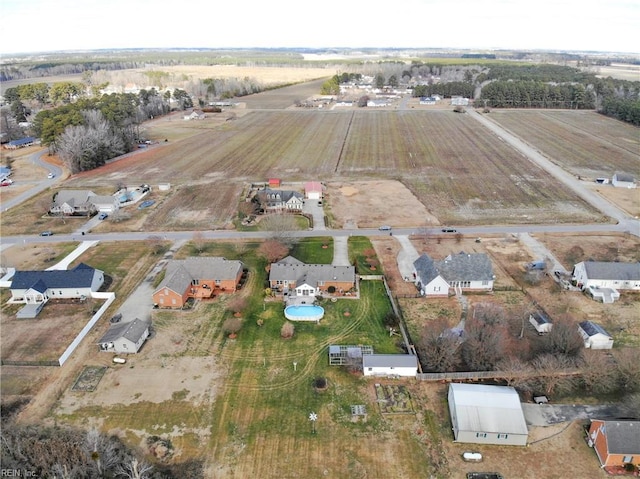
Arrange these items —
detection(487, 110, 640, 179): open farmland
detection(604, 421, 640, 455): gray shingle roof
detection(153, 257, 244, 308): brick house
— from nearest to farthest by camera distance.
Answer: detection(604, 421, 640, 455): gray shingle roof → detection(153, 257, 244, 308): brick house → detection(487, 110, 640, 179): open farmland

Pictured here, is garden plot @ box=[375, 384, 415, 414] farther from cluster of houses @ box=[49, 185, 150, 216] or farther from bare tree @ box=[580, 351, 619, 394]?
cluster of houses @ box=[49, 185, 150, 216]

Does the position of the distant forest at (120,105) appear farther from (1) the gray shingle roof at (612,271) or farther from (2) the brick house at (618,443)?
(2) the brick house at (618,443)

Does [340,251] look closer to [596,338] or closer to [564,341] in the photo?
[564,341]

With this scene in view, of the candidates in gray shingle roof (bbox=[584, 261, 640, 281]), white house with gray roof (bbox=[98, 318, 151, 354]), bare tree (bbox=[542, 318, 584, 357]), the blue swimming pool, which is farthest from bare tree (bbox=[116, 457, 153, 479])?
gray shingle roof (bbox=[584, 261, 640, 281])

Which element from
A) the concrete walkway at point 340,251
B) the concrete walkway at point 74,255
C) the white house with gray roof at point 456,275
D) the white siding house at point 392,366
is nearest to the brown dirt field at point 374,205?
the concrete walkway at point 340,251

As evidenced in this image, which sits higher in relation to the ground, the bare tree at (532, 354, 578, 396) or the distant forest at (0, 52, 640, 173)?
the distant forest at (0, 52, 640, 173)
